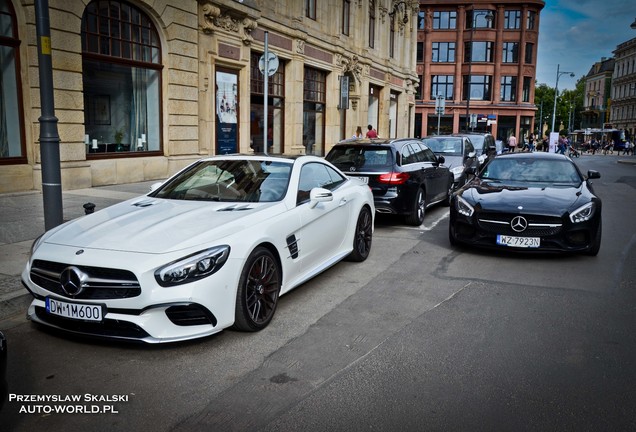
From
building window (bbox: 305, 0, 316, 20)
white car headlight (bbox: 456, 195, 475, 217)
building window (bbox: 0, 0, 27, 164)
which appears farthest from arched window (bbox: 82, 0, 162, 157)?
building window (bbox: 305, 0, 316, 20)

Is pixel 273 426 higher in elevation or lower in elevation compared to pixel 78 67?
lower

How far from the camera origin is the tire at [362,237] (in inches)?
288

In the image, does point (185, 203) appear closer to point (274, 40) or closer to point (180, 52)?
point (180, 52)

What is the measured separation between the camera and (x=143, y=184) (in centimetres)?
1472

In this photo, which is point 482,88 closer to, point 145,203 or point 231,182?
point 231,182

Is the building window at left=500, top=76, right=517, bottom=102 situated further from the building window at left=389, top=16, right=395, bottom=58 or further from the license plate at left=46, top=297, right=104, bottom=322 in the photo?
the license plate at left=46, top=297, right=104, bottom=322

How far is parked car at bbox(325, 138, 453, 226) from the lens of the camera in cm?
1002

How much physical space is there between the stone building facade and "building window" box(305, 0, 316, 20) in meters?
Result: 0.08

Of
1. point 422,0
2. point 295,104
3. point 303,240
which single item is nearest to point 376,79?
point 295,104

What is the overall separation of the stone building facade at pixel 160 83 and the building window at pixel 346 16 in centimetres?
122

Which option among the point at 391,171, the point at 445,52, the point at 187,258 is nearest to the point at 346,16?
the point at 391,171

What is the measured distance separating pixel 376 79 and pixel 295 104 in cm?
1146

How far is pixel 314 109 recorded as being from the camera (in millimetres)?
26281

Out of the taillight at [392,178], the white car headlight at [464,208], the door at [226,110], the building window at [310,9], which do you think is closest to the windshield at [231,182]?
the white car headlight at [464,208]
